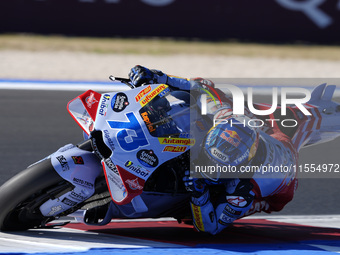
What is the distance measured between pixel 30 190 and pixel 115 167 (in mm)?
497

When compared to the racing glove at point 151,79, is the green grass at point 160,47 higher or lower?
lower

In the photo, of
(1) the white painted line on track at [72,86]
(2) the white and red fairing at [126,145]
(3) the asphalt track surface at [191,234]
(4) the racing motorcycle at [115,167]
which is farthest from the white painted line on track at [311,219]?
(1) the white painted line on track at [72,86]

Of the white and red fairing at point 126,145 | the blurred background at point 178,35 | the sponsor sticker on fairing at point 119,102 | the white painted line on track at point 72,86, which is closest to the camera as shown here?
the white and red fairing at point 126,145

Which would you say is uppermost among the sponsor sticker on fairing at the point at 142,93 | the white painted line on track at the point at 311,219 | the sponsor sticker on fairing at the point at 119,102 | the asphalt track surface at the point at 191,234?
the sponsor sticker on fairing at the point at 142,93

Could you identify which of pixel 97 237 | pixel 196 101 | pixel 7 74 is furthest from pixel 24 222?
pixel 7 74

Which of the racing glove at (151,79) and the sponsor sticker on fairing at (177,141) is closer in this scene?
the sponsor sticker on fairing at (177,141)

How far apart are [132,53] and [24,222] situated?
9547mm

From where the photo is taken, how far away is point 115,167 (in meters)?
3.29

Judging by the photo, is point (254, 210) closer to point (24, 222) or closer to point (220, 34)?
point (24, 222)

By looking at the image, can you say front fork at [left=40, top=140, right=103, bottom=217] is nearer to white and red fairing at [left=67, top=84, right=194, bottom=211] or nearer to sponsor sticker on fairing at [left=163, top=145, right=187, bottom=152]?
white and red fairing at [left=67, top=84, right=194, bottom=211]

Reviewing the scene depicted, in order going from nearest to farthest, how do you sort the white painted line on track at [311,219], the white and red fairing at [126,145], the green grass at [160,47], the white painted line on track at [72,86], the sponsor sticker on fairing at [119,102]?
the white and red fairing at [126,145] < the sponsor sticker on fairing at [119,102] < the white painted line on track at [311,219] < the white painted line on track at [72,86] < the green grass at [160,47]

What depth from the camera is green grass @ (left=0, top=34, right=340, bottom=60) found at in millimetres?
13188

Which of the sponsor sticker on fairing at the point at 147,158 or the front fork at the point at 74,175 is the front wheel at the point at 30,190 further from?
the sponsor sticker on fairing at the point at 147,158

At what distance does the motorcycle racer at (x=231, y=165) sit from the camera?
3.36 m
